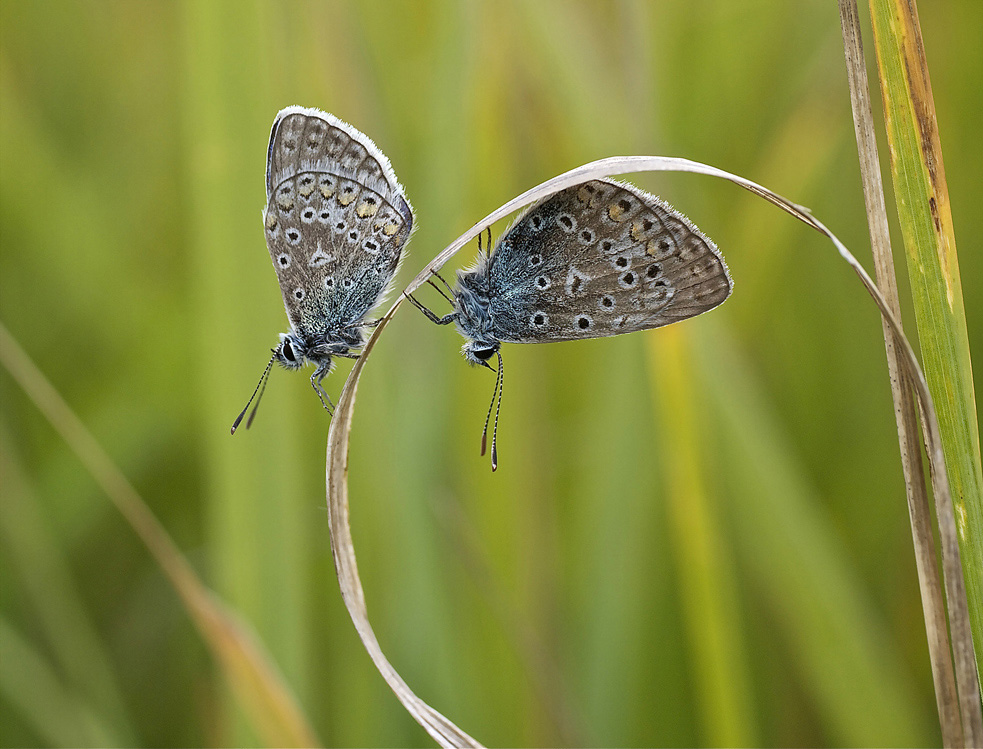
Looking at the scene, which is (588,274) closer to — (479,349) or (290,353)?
(479,349)

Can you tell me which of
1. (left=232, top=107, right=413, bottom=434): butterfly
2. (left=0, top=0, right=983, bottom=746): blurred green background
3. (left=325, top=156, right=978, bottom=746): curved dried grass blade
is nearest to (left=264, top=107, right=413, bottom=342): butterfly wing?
(left=232, top=107, right=413, bottom=434): butterfly

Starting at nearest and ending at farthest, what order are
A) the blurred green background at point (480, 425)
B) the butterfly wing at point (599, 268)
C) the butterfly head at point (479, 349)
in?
the butterfly wing at point (599, 268) < the butterfly head at point (479, 349) < the blurred green background at point (480, 425)

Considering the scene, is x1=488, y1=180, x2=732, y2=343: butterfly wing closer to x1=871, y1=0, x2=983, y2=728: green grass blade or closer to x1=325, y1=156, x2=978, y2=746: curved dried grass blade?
x1=325, y1=156, x2=978, y2=746: curved dried grass blade

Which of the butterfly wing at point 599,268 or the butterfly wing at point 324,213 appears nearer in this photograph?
the butterfly wing at point 599,268

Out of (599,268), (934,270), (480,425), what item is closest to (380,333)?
(599,268)

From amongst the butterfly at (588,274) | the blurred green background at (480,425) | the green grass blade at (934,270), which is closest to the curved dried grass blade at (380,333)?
the green grass blade at (934,270)

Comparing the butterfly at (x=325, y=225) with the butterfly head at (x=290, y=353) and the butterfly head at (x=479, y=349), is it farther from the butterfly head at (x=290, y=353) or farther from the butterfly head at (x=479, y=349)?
the butterfly head at (x=479, y=349)
